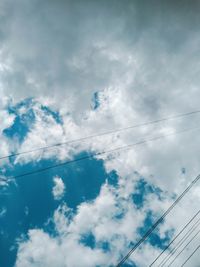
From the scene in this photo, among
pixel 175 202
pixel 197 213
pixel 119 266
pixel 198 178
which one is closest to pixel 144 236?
pixel 119 266

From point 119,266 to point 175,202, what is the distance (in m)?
6.78

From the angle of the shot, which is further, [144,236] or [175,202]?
[175,202]

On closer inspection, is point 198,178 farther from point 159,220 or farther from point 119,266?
point 119,266

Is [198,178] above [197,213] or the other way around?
above

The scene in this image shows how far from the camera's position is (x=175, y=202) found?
53.6 ft

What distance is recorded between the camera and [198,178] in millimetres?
17000

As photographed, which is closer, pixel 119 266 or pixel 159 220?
pixel 119 266

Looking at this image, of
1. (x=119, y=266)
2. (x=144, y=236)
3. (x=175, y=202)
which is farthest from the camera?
(x=175, y=202)

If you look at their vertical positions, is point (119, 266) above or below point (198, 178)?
below

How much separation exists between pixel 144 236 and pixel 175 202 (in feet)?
12.9

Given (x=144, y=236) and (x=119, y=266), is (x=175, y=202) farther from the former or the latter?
(x=119, y=266)

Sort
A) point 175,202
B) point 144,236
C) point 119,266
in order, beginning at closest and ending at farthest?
point 119,266 < point 144,236 < point 175,202

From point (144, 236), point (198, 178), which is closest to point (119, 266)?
point (144, 236)

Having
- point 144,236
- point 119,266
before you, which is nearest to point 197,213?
point 144,236
